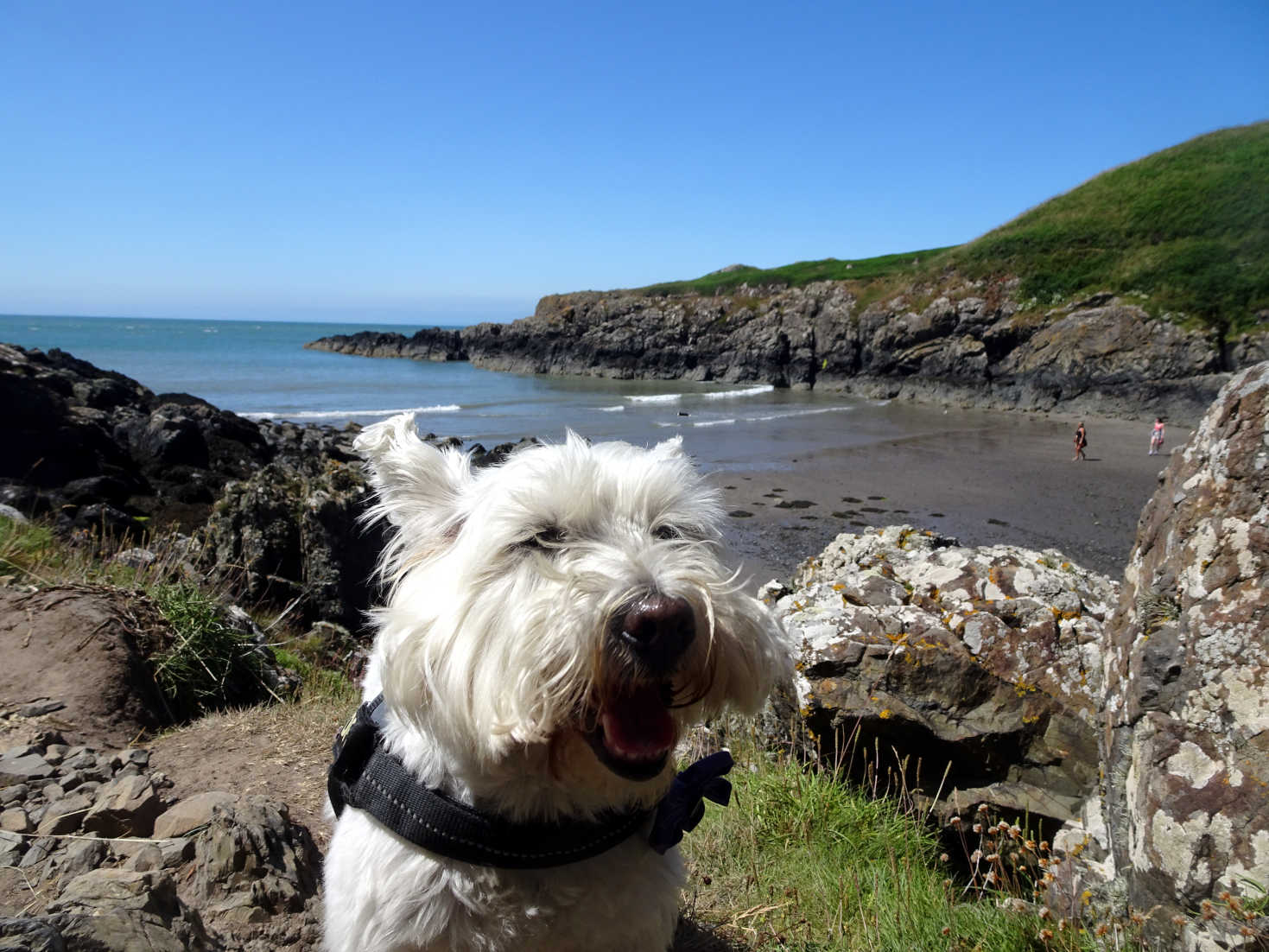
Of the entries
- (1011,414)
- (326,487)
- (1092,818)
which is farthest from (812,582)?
(1011,414)

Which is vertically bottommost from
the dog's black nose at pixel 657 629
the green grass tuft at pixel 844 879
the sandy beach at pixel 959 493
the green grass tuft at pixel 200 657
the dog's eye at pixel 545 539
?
the sandy beach at pixel 959 493

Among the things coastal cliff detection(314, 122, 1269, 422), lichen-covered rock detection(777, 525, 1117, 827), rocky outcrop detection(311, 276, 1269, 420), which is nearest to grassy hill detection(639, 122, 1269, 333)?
coastal cliff detection(314, 122, 1269, 422)

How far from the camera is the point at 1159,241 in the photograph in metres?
48.2

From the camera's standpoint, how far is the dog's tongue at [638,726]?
1.98 m

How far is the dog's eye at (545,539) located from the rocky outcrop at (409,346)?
8640 centimetres

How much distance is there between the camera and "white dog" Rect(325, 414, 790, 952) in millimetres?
1957

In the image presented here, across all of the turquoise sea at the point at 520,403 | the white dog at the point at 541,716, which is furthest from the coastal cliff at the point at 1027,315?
the white dog at the point at 541,716

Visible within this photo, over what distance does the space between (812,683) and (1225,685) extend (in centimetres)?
232

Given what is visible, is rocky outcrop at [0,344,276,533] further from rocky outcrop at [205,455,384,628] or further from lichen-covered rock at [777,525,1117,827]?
lichen-covered rock at [777,525,1117,827]

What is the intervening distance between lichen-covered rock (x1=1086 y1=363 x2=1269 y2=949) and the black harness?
6.07ft

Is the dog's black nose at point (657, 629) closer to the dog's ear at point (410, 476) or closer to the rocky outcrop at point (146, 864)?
the dog's ear at point (410, 476)

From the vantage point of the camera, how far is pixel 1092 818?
374cm

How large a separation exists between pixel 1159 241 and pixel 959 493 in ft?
131

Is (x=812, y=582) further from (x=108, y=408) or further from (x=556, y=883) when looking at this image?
(x=108, y=408)
